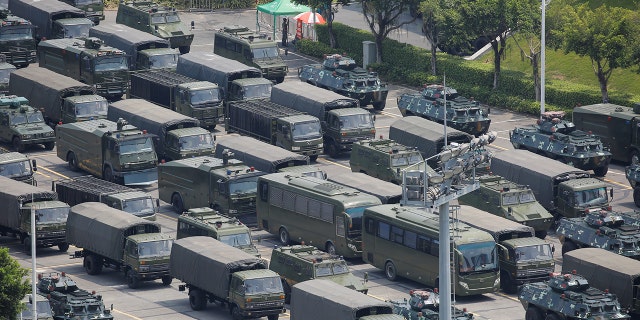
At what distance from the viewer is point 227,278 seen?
66188mm

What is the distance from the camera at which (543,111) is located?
304 feet

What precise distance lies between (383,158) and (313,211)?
8.79 meters

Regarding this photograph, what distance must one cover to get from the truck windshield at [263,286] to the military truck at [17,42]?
1737 inches

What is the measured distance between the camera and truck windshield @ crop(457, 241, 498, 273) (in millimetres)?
68562

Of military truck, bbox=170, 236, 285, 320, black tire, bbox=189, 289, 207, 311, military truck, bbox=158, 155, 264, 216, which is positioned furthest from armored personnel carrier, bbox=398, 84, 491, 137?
black tire, bbox=189, 289, 207, 311

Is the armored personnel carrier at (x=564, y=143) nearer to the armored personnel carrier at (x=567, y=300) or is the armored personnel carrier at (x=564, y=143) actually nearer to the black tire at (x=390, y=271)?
the black tire at (x=390, y=271)

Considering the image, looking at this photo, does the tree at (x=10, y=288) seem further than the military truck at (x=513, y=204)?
No

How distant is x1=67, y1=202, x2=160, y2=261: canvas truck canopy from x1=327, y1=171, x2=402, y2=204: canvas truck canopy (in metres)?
10.6

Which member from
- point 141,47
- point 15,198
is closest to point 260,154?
point 15,198

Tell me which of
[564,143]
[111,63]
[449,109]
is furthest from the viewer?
[111,63]

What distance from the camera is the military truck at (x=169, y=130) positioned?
85750 millimetres

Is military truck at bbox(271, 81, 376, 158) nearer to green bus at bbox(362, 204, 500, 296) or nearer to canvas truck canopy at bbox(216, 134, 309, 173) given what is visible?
canvas truck canopy at bbox(216, 134, 309, 173)

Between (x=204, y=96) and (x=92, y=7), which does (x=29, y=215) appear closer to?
(x=204, y=96)

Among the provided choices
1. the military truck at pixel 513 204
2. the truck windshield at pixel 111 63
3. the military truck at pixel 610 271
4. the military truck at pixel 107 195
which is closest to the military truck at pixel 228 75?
the truck windshield at pixel 111 63
